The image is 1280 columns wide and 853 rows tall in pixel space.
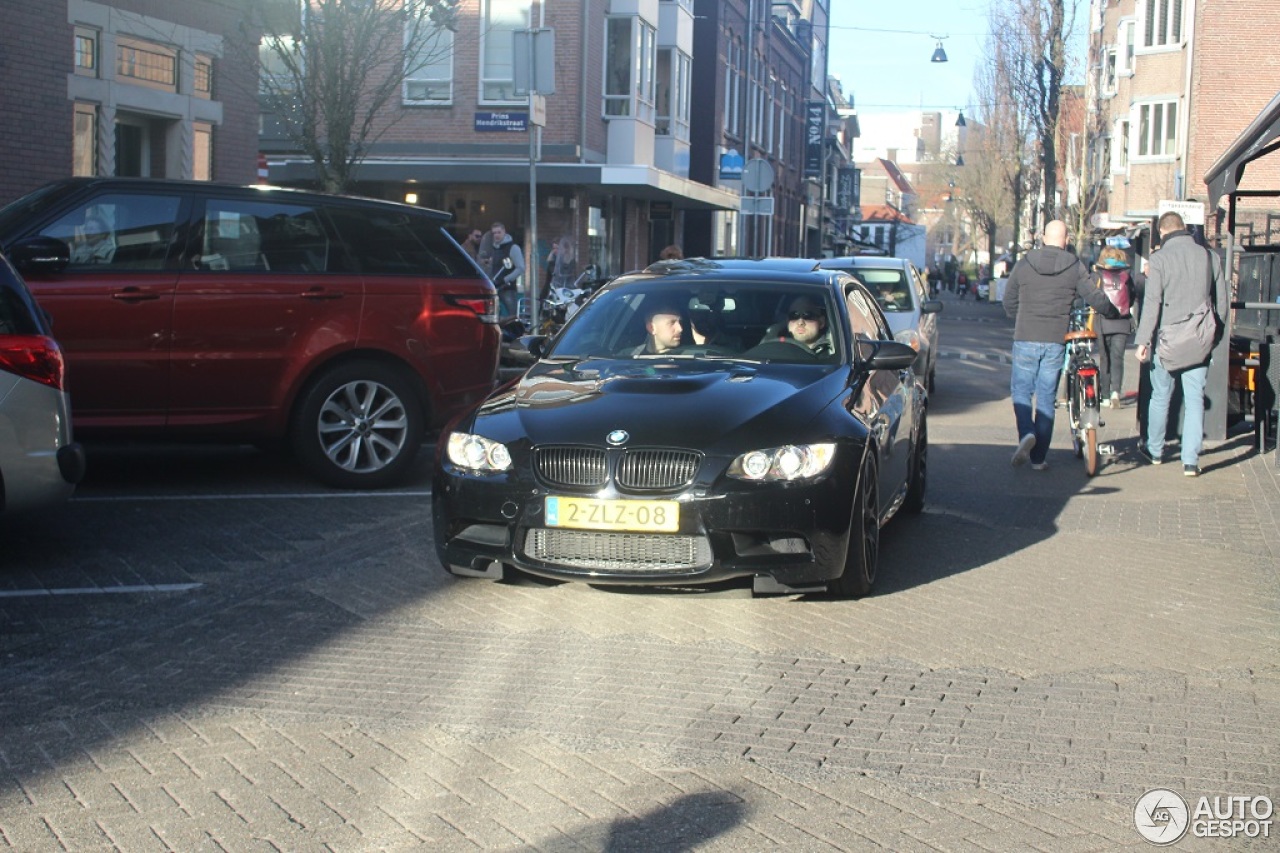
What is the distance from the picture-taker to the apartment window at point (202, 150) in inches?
746

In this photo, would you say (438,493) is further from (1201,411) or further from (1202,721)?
(1201,411)

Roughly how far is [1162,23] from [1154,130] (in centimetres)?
327

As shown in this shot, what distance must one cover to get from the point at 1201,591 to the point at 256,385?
5.53m

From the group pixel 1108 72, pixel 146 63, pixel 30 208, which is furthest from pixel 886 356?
pixel 1108 72

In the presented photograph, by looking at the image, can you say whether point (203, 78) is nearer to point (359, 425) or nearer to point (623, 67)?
point (359, 425)

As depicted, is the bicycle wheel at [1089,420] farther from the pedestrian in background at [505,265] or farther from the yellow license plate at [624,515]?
the pedestrian in background at [505,265]

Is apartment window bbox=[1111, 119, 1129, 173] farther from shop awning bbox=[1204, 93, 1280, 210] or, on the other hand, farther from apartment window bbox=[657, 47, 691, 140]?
shop awning bbox=[1204, 93, 1280, 210]

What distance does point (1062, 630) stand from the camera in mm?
6402

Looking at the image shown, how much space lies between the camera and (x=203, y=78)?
19062 mm

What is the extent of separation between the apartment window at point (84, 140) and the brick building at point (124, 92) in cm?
1


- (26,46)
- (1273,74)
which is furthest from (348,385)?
(1273,74)

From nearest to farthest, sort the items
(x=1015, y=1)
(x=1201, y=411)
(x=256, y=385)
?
(x=256, y=385) < (x=1201, y=411) < (x=1015, y=1)

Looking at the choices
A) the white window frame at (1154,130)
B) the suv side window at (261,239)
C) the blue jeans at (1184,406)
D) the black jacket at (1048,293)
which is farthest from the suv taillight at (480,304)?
the white window frame at (1154,130)

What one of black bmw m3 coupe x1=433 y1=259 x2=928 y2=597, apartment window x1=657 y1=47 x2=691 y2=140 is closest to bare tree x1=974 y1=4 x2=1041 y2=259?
apartment window x1=657 y1=47 x2=691 y2=140
